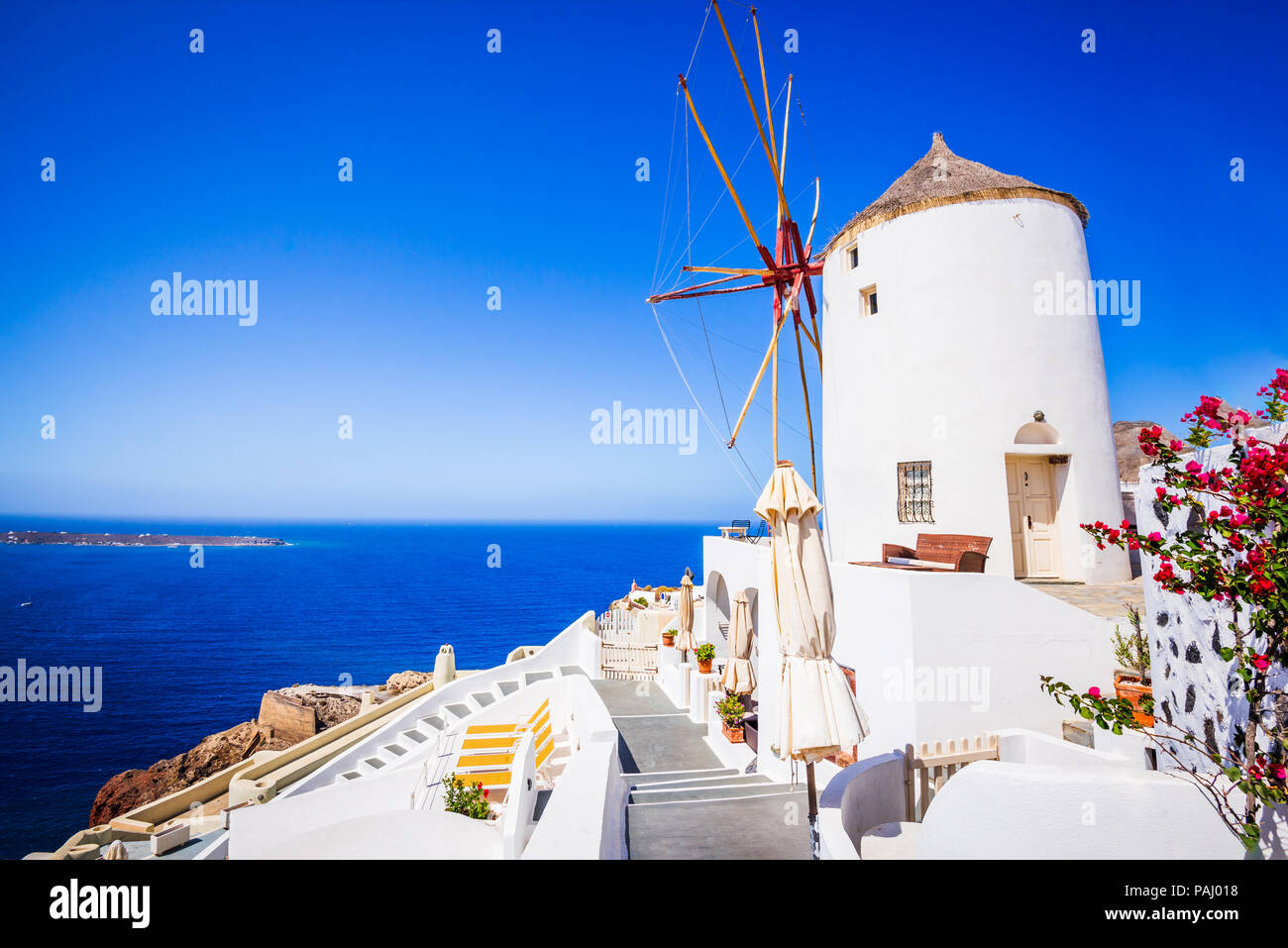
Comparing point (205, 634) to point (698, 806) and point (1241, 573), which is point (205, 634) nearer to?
point (698, 806)

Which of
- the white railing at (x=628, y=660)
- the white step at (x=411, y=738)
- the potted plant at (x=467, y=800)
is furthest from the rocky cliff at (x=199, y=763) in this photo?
the potted plant at (x=467, y=800)

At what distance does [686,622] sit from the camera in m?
19.1

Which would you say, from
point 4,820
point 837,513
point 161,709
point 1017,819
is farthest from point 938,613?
point 161,709

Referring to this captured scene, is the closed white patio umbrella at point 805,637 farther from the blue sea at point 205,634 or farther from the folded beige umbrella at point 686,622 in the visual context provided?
the blue sea at point 205,634

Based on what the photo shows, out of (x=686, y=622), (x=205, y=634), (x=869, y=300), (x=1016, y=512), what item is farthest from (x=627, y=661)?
(x=205, y=634)

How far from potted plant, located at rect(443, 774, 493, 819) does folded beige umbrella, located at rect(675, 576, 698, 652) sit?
8469 mm

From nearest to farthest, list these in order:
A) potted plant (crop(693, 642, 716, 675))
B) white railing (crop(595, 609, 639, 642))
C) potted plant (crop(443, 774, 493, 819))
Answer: potted plant (crop(443, 774, 493, 819)) → potted plant (crop(693, 642, 716, 675)) → white railing (crop(595, 609, 639, 642))

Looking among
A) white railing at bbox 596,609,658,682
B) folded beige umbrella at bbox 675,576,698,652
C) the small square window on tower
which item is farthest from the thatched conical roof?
white railing at bbox 596,609,658,682

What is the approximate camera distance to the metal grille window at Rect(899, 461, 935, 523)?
1270 cm

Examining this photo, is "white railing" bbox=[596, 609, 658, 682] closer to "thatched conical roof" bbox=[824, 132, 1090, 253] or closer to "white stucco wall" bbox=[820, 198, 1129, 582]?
"white stucco wall" bbox=[820, 198, 1129, 582]

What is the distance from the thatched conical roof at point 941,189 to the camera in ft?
42.1

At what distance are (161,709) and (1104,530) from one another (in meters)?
51.7

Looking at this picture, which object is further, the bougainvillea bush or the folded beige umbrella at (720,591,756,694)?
the folded beige umbrella at (720,591,756,694)

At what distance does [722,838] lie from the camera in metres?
6.85
